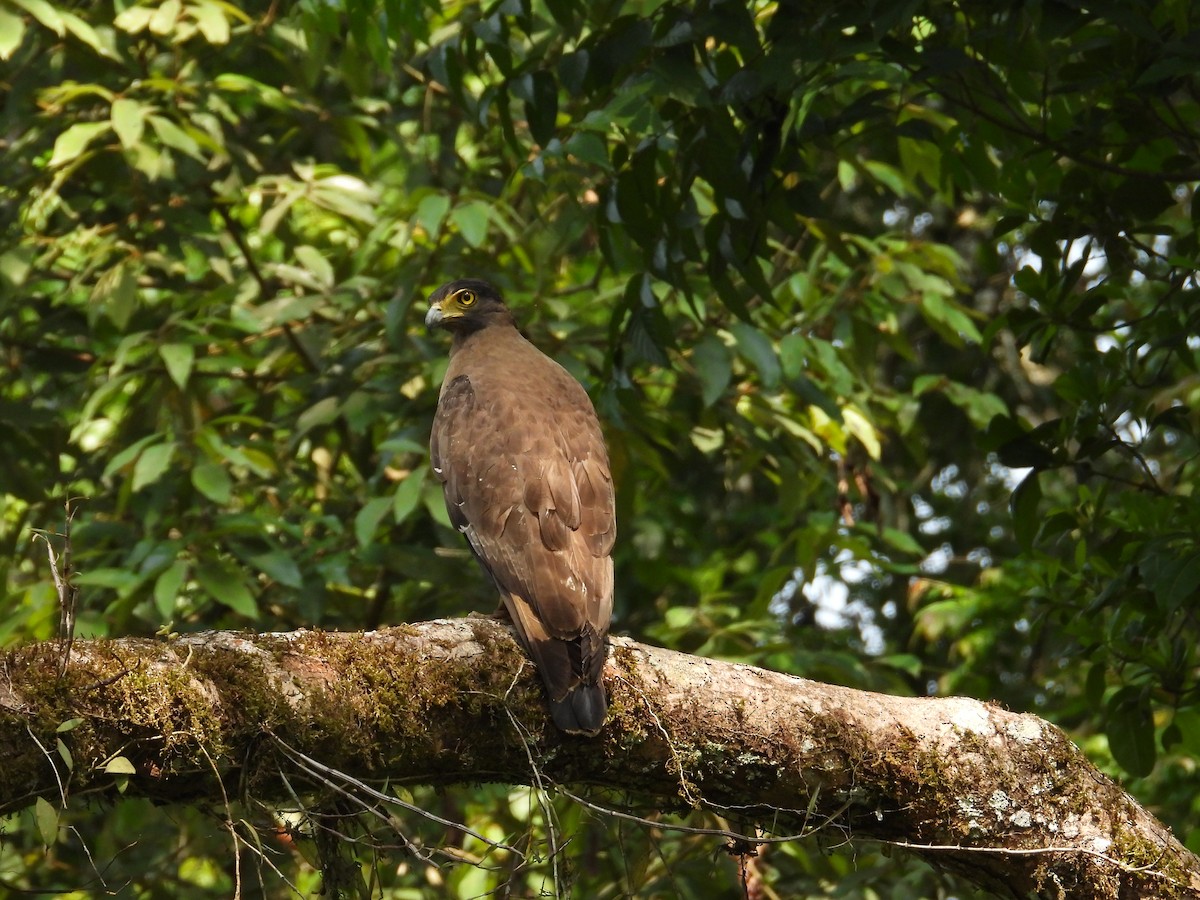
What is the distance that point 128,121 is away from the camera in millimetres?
5223

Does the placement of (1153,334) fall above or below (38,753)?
above

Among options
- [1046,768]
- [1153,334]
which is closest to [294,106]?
[1153,334]

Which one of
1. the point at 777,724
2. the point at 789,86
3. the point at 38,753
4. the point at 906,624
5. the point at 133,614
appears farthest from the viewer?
the point at 906,624

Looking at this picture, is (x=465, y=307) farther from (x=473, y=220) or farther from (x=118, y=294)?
(x=118, y=294)

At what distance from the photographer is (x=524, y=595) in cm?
372

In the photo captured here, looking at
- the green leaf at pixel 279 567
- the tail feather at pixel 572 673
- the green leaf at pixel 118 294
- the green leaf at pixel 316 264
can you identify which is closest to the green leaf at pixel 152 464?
the green leaf at pixel 279 567

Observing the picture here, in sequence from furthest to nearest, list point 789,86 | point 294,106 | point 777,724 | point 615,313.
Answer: point 294,106 < point 615,313 < point 789,86 < point 777,724

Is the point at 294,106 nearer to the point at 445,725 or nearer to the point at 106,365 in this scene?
the point at 106,365

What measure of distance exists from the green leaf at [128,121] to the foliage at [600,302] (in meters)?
0.02

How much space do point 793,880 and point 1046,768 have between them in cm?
273

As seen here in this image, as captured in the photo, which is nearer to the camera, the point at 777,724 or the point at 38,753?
the point at 38,753

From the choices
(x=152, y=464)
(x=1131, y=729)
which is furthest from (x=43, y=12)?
(x=1131, y=729)

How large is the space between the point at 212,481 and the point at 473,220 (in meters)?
1.29

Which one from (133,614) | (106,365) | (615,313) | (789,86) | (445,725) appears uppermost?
(789,86)
